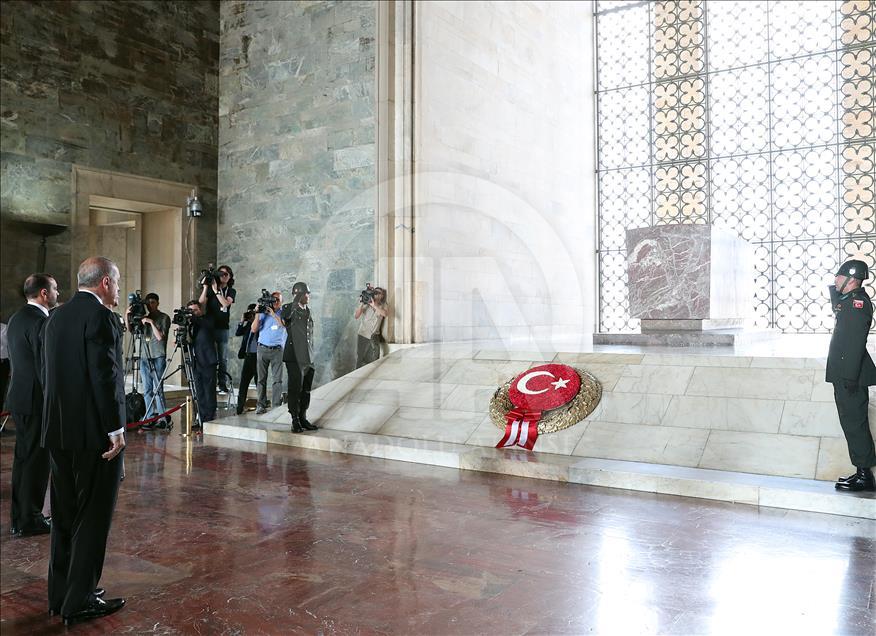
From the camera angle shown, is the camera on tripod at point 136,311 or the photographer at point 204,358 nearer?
the camera on tripod at point 136,311

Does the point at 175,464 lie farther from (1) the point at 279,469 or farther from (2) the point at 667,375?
(2) the point at 667,375

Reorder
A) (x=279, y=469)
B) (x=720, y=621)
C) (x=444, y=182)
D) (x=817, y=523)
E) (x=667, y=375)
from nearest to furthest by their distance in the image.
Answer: (x=720, y=621), (x=817, y=523), (x=279, y=469), (x=667, y=375), (x=444, y=182)

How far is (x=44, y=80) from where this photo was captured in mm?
10477

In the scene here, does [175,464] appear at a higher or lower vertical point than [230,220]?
lower

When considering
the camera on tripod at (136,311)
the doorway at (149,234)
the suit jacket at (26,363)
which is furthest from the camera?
the doorway at (149,234)

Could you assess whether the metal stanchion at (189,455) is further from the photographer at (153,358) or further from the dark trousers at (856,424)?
the dark trousers at (856,424)

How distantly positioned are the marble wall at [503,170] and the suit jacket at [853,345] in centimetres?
633

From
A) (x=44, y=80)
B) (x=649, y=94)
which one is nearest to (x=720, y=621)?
(x=44, y=80)

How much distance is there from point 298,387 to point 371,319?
277 cm

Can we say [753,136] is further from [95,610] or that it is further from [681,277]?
[95,610]

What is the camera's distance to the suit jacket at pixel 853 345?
197 inches

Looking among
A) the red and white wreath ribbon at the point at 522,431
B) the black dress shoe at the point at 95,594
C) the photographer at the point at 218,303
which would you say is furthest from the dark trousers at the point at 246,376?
the black dress shoe at the point at 95,594

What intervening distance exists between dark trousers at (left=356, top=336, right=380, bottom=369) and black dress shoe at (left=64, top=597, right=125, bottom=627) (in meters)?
7.09

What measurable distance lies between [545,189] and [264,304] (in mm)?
7238
